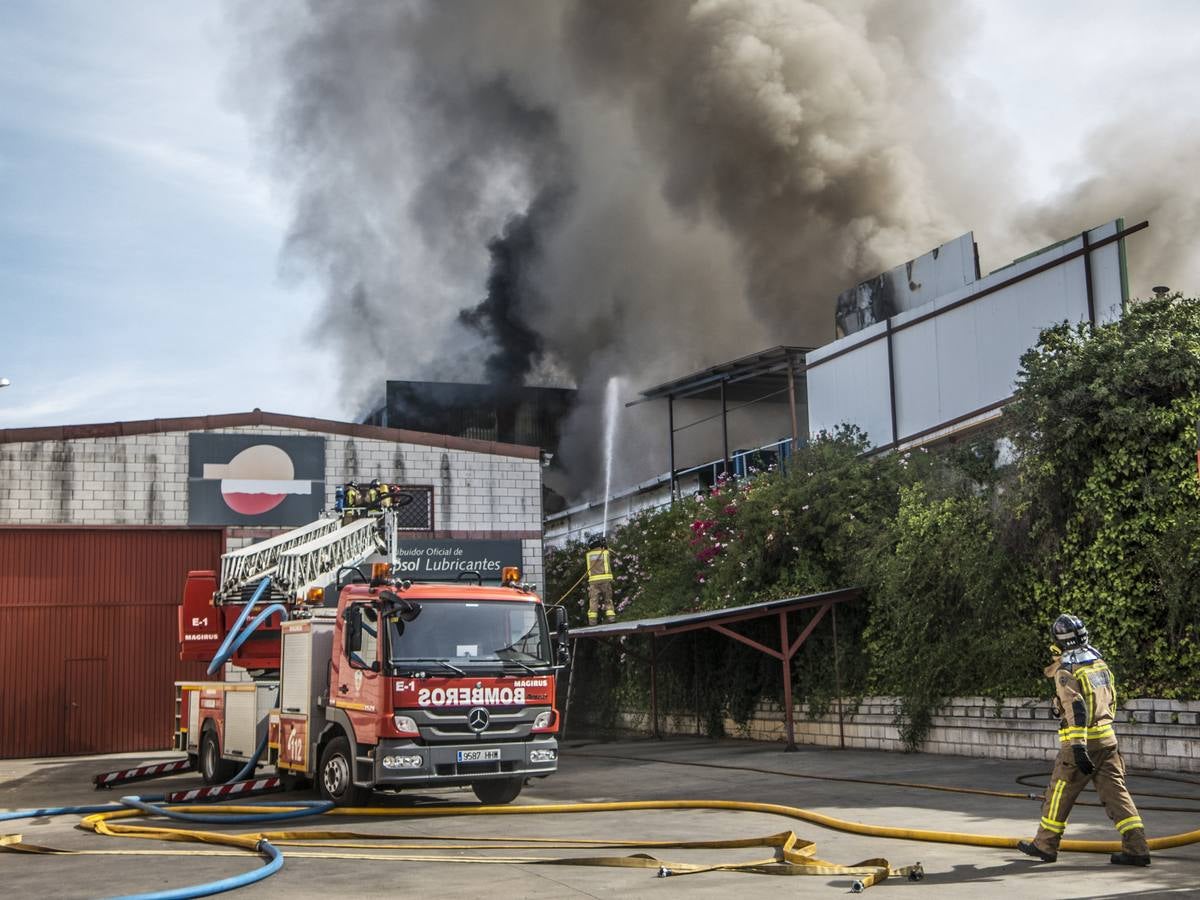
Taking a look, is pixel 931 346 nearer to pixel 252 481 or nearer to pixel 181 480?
pixel 252 481

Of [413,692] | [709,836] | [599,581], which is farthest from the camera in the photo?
[599,581]

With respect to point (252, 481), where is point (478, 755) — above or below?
below

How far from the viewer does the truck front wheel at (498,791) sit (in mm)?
12352

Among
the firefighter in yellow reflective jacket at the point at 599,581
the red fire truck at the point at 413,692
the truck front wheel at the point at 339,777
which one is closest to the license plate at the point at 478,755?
the red fire truck at the point at 413,692

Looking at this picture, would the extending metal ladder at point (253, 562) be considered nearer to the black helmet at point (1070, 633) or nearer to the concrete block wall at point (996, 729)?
the concrete block wall at point (996, 729)

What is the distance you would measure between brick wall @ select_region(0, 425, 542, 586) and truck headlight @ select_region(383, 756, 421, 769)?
13.8m

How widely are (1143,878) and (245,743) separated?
10.3 meters

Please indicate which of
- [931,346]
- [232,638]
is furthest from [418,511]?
[931,346]

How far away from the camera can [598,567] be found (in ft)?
75.0

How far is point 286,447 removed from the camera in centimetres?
2484

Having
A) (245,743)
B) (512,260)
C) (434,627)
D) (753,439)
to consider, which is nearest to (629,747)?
(245,743)

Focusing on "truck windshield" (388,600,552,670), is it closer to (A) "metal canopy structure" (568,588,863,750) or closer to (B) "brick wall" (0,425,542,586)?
(A) "metal canopy structure" (568,588,863,750)

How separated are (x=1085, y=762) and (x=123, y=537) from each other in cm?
2017

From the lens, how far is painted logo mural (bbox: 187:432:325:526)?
2431 cm
